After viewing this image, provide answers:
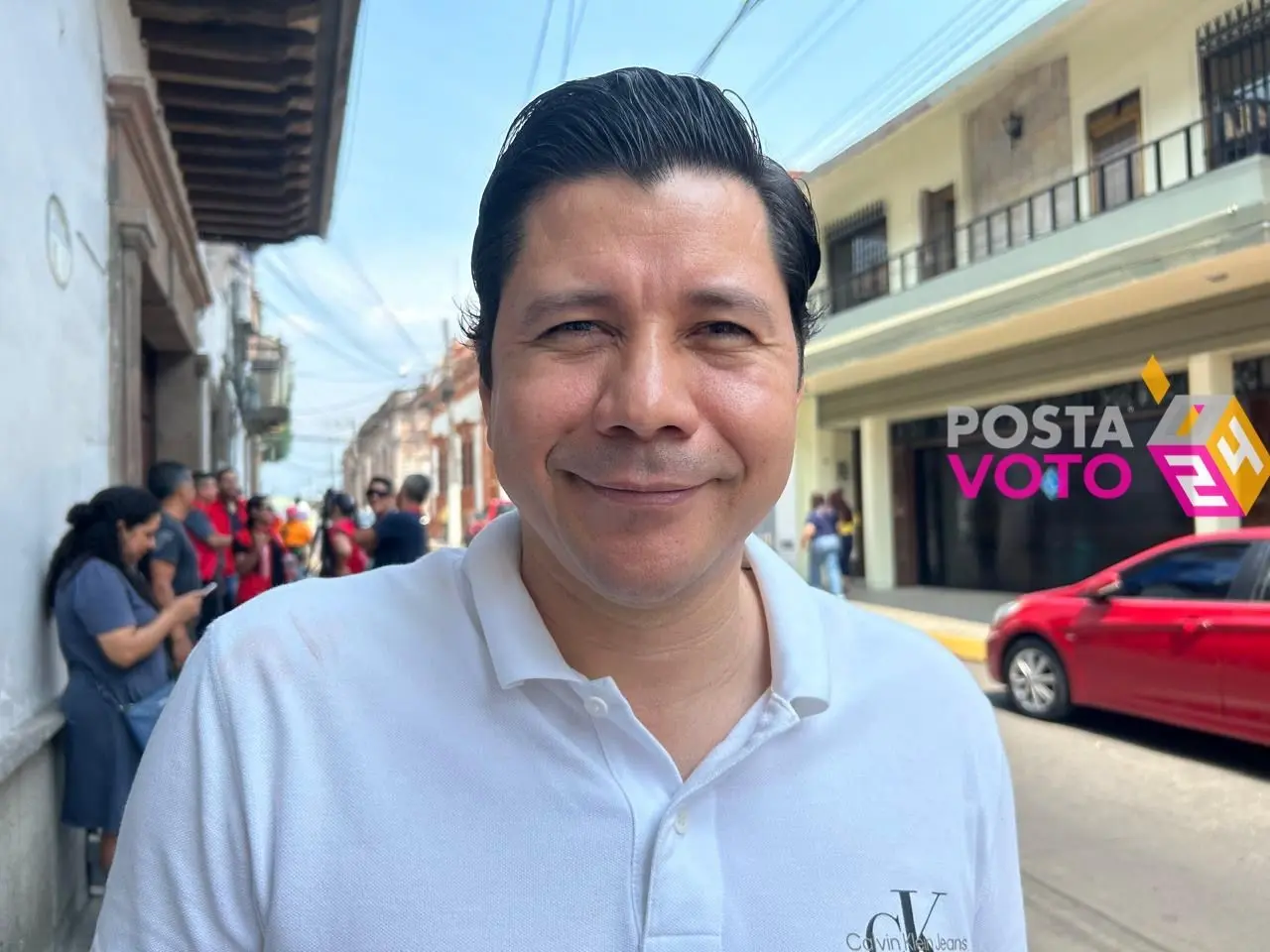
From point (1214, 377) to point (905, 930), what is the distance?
10666 millimetres

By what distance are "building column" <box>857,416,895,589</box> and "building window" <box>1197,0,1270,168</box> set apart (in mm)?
7025

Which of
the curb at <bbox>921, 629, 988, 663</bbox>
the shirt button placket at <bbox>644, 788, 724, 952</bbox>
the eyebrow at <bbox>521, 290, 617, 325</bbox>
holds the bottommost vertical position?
the curb at <bbox>921, 629, 988, 663</bbox>

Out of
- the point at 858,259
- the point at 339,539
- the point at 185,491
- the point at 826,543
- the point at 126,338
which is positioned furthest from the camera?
the point at 858,259

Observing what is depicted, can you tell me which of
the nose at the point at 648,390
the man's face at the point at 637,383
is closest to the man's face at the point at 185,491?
the man's face at the point at 637,383

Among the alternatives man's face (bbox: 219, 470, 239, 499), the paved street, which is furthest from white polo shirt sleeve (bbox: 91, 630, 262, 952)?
man's face (bbox: 219, 470, 239, 499)

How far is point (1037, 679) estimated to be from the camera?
23.6 ft

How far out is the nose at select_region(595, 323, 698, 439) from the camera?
105 cm

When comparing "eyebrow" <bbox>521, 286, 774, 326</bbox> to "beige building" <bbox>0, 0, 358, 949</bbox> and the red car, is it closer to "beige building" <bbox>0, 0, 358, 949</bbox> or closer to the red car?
"beige building" <bbox>0, 0, 358, 949</bbox>

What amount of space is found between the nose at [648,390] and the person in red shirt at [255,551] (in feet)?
21.7

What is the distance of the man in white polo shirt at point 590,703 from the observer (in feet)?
3.34

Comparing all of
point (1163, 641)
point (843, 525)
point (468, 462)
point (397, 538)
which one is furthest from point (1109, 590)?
point (468, 462)

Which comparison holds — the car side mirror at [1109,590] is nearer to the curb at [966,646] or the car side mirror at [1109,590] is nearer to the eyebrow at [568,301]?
the curb at [966,646]

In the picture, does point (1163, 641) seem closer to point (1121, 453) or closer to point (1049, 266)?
point (1049, 266)

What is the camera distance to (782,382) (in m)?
1.15
